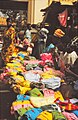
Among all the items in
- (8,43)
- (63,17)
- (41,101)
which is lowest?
(41,101)

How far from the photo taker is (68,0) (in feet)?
30.1

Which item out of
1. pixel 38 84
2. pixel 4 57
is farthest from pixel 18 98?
pixel 4 57

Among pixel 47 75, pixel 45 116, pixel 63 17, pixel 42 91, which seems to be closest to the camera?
pixel 45 116

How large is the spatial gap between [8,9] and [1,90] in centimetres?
1033

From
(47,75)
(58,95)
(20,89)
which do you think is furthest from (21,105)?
(47,75)

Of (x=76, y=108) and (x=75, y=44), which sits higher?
(x=75, y=44)

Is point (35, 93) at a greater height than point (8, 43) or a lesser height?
lesser

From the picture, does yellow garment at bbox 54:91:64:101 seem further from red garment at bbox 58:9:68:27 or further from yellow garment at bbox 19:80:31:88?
red garment at bbox 58:9:68:27

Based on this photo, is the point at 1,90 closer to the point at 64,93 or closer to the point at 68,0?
the point at 64,93

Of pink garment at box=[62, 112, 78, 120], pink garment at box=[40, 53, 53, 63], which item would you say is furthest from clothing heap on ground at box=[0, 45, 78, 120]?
pink garment at box=[40, 53, 53, 63]

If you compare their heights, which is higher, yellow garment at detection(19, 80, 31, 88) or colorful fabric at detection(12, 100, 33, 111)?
yellow garment at detection(19, 80, 31, 88)

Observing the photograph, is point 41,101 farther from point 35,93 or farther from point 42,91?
point 42,91

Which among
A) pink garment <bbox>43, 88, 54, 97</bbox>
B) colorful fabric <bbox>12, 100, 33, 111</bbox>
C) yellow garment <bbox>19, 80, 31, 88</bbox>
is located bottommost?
colorful fabric <bbox>12, 100, 33, 111</bbox>

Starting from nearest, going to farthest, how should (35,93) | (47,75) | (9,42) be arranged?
1. (35,93)
2. (47,75)
3. (9,42)
